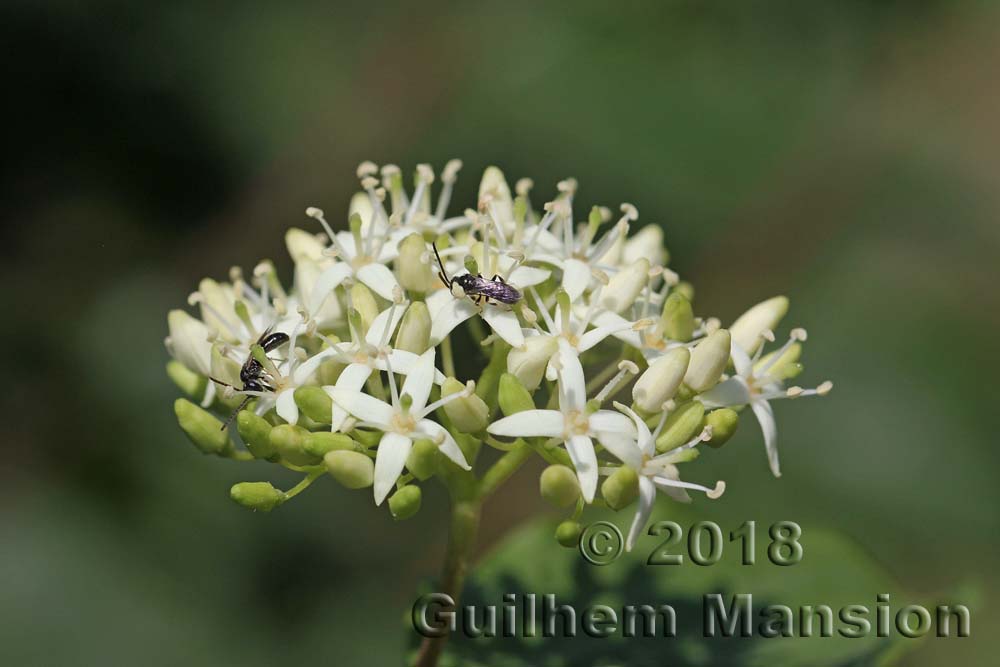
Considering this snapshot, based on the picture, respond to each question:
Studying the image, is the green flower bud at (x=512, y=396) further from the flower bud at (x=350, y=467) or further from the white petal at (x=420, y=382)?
the flower bud at (x=350, y=467)

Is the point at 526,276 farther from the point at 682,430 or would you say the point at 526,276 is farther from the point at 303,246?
the point at 303,246

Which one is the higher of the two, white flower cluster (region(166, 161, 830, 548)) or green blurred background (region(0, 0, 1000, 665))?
green blurred background (region(0, 0, 1000, 665))

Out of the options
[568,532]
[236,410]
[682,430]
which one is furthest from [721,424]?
[236,410]

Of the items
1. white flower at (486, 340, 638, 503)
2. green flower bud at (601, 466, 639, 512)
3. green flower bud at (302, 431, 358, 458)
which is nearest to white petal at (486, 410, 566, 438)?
white flower at (486, 340, 638, 503)

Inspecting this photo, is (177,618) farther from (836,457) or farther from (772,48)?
(772,48)

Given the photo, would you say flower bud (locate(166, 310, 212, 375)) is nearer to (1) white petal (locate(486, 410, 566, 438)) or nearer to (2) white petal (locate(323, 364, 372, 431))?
(2) white petal (locate(323, 364, 372, 431))

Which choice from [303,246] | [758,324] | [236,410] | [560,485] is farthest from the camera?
[303,246]

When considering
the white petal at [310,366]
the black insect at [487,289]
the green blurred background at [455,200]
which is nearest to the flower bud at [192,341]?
the white petal at [310,366]
